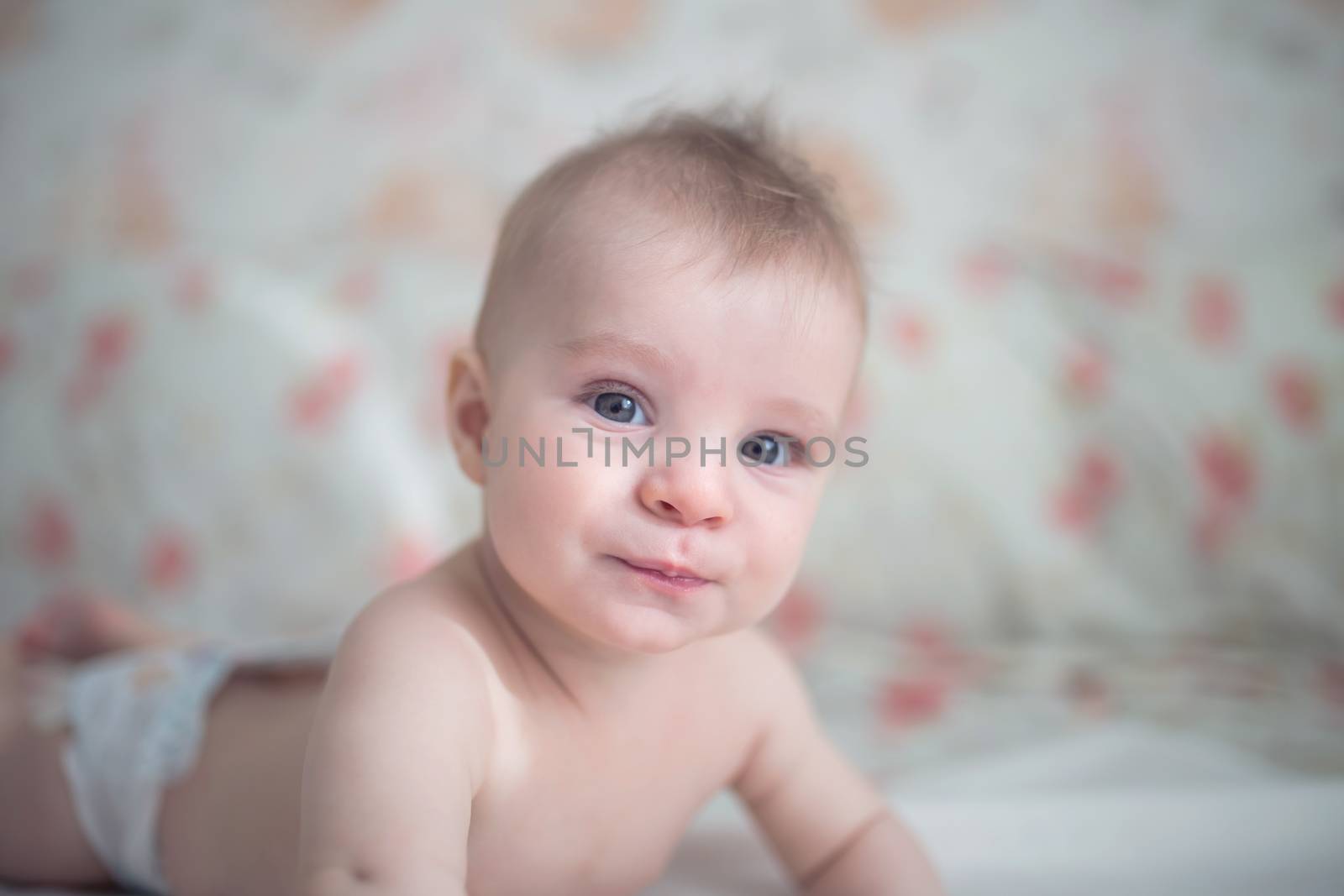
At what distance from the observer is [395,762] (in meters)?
0.59

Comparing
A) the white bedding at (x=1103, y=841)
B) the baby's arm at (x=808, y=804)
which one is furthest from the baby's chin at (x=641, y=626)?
the white bedding at (x=1103, y=841)

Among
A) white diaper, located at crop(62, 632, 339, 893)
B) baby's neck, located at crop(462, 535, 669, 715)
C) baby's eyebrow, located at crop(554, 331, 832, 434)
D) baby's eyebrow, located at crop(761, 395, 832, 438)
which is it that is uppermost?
baby's eyebrow, located at crop(554, 331, 832, 434)

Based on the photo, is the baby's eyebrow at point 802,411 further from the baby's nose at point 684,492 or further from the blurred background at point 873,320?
the blurred background at point 873,320

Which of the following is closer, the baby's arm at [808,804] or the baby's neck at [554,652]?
the baby's neck at [554,652]

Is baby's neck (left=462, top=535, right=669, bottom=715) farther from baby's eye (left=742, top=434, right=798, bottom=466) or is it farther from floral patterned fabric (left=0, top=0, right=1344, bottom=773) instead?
floral patterned fabric (left=0, top=0, right=1344, bottom=773)

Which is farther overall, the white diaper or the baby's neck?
the white diaper

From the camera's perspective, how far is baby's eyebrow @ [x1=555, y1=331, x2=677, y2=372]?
0.64 meters

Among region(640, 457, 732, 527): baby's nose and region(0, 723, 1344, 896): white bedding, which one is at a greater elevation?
region(640, 457, 732, 527): baby's nose

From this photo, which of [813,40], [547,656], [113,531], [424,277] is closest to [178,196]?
[424,277]

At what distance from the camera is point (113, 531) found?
1.40m

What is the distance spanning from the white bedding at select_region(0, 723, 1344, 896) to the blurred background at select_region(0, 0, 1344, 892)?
12 centimetres

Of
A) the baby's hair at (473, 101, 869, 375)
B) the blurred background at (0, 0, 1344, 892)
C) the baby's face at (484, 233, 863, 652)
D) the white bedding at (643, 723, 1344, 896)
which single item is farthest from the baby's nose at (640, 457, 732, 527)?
the blurred background at (0, 0, 1344, 892)

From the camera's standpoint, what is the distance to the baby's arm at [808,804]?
33.0 inches

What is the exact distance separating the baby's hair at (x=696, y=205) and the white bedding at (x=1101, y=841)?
485mm
